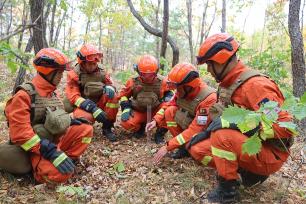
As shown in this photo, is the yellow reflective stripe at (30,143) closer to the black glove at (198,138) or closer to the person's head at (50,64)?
the person's head at (50,64)

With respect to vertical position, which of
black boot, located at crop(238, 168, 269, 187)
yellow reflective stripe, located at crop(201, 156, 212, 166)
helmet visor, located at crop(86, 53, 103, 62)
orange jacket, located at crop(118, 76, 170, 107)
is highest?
helmet visor, located at crop(86, 53, 103, 62)

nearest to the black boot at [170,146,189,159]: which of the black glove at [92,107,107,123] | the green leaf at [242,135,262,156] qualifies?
the black glove at [92,107,107,123]

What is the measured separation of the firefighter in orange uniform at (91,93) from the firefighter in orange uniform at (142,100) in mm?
261

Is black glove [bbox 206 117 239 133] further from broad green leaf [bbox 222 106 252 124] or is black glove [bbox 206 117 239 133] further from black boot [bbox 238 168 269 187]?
broad green leaf [bbox 222 106 252 124]

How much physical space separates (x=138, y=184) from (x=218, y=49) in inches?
82.5

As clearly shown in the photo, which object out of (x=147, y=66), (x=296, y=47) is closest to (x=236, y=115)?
(x=147, y=66)

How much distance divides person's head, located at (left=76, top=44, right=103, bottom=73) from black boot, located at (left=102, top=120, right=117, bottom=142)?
112 centimetres

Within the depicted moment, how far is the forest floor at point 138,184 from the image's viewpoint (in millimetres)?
4129

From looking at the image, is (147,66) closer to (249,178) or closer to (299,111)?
(249,178)

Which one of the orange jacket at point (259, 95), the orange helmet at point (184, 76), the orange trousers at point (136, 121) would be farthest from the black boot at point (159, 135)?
the orange jacket at point (259, 95)

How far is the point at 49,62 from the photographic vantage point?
4.46 meters

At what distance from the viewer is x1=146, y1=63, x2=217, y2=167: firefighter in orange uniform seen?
4.48 meters

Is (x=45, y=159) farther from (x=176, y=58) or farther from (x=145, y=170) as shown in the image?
(x=176, y=58)

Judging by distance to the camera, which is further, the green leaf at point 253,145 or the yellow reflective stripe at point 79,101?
the yellow reflective stripe at point 79,101
